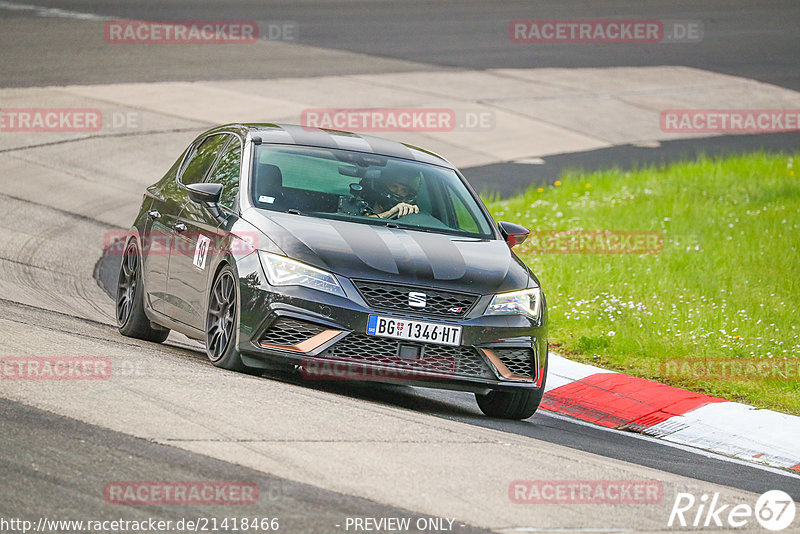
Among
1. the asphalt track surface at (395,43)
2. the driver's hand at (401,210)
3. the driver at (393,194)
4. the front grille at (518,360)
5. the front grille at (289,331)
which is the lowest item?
the front grille at (518,360)

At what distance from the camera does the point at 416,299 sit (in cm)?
776

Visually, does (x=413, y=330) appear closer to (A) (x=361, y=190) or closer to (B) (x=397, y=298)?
(B) (x=397, y=298)

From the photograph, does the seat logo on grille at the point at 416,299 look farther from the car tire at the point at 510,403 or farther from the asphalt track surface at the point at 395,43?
the asphalt track surface at the point at 395,43

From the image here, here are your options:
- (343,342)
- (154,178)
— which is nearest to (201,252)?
(343,342)

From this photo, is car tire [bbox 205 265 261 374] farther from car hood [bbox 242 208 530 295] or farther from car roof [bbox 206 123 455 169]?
car roof [bbox 206 123 455 169]

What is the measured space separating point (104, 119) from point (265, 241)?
44.2ft

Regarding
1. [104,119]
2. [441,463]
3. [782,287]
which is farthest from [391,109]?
[441,463]

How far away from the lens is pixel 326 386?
27.8ft

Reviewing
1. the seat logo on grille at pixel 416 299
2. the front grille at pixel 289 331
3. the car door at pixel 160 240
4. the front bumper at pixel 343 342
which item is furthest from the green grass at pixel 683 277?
the front grille at pixel 289 331

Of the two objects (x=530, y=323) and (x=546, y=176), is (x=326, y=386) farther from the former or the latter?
(x=546, y=176)

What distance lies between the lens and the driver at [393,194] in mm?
8844

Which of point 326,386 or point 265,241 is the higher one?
point 265,241

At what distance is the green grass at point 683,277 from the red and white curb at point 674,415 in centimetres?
53

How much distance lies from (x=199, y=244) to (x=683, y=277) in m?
6.15
